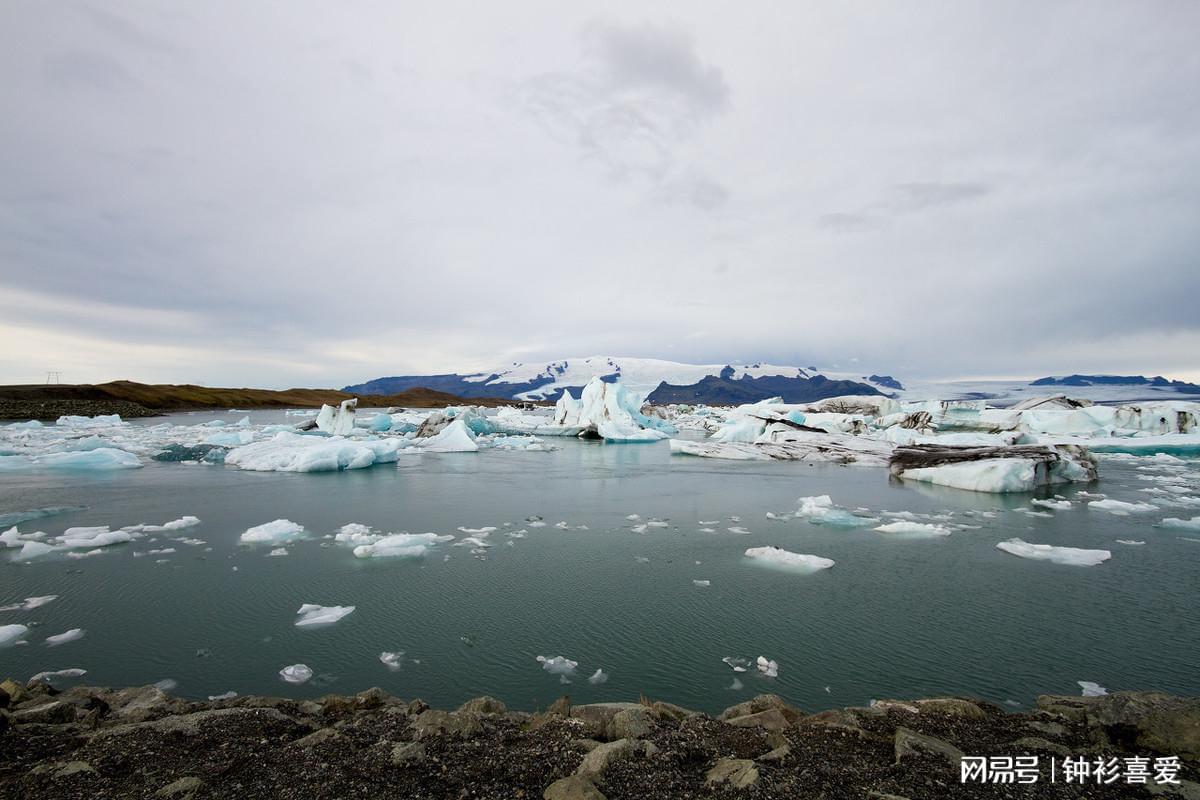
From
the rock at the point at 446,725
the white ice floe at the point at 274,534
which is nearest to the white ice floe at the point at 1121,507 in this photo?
the rock at the point at 446,725

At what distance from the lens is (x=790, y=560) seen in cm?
688

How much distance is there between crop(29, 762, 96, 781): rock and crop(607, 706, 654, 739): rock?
2459mm

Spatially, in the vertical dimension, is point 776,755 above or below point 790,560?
above

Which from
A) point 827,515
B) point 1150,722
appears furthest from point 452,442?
point 1150,722

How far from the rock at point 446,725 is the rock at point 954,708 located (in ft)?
8.93

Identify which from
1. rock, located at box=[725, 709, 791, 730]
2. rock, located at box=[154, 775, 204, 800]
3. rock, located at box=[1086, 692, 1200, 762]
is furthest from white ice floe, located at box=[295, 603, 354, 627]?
rock, located at box=[1086, 692, 1200, 762]

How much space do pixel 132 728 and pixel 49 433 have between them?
29934 millimetres

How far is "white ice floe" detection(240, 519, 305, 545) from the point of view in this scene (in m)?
7.71

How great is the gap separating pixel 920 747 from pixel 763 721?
2.61ft

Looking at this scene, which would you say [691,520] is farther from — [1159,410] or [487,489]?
[1159,410]

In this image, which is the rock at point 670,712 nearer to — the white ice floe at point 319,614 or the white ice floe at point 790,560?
the white ice floe at point 319,614

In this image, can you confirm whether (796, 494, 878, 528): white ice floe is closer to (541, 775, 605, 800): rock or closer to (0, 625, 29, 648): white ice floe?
(541, 775, 605, 800): rock

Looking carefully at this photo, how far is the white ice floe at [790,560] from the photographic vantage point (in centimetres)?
674

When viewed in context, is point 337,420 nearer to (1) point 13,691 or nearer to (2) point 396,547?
(2) point 396,547
